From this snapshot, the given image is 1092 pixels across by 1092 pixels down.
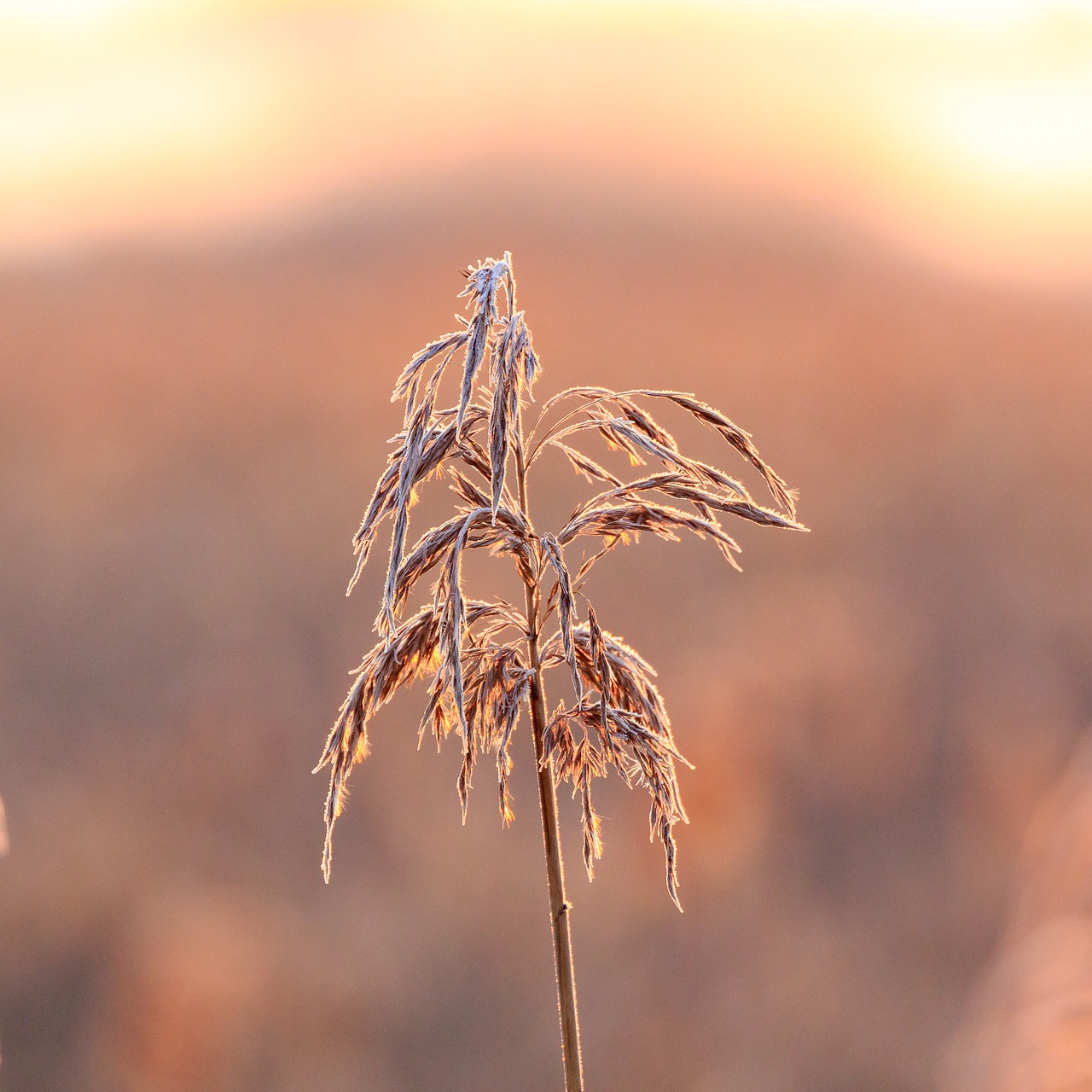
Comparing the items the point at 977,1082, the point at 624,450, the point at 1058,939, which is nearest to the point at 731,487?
the point at 624,450

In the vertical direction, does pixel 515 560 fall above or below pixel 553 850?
above

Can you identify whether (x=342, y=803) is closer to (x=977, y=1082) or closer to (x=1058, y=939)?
(x=977, y=1082)

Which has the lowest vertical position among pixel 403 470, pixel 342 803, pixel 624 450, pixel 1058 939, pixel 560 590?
pixel 1058 939

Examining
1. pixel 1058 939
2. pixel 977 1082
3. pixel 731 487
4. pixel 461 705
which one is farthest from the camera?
pixel 1058 939

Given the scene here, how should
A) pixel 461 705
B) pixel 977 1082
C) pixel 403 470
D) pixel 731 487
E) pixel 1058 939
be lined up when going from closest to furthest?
pixel 461 705 < pixel 403 470 < pixel 731 487 < pixel 977 1082 < pixel 1058 939

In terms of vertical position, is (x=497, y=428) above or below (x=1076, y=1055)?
above
